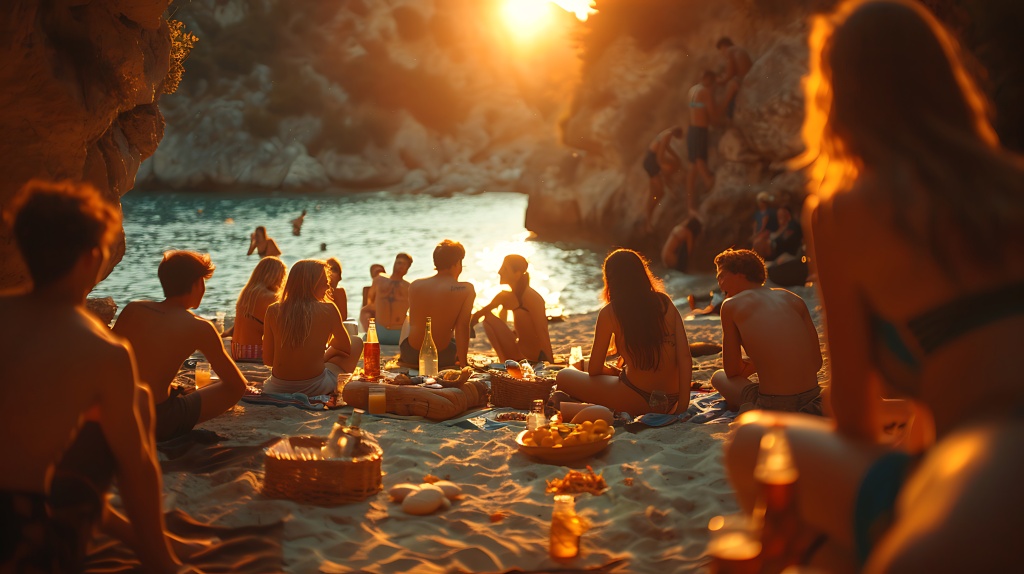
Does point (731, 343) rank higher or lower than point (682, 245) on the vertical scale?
lower

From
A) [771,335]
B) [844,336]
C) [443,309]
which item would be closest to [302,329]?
[443,309]

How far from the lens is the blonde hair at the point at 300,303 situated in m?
6.95

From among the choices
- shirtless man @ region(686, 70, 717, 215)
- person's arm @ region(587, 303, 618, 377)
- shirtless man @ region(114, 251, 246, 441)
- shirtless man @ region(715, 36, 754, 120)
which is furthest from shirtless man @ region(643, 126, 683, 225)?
shirtless man @ region(114, 251, 246, 441)

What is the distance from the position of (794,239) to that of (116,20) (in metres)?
10.4

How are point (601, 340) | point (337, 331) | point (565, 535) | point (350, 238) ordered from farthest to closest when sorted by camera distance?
point (350, 238)
point (337, 331)
point (601, 340)
point (565, 535)

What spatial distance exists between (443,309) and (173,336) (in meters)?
3.16

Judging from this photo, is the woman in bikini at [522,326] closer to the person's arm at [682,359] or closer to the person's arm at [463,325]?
the person's arm at [463,325]

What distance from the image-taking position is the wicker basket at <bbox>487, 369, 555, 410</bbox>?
23.3ft

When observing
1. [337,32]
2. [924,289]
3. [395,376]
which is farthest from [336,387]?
[337,32]

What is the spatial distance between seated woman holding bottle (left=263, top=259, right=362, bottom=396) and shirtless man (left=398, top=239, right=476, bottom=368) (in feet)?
3.63

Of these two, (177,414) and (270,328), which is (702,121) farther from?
(177,414)

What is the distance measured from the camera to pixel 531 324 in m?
8.96

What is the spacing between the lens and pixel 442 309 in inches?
322

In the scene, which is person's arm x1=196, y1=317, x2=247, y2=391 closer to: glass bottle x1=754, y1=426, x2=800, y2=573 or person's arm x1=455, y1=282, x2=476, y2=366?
person's arm x1=455, y1=282, x2=476, y2=366
